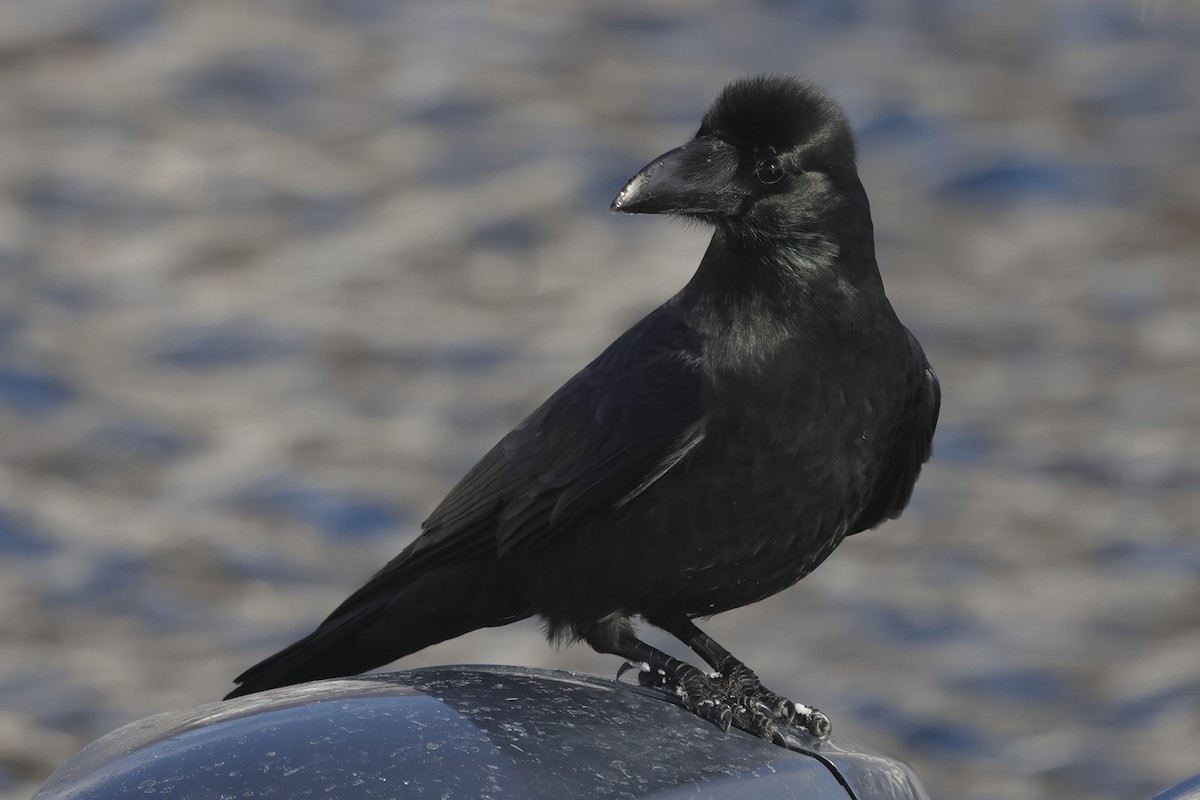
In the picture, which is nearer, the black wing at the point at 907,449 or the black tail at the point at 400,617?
the black wing at the point at 907,449

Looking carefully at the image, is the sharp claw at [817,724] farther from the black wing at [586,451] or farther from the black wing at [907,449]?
Result: the black wing at [907,449]

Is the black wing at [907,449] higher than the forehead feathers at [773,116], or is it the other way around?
the forehead feathers at [773,116]

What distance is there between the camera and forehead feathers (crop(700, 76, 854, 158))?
12.2 ft

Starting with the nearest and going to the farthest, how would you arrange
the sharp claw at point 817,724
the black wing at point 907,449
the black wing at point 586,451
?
the sharp claw at point 817,724
the black wing at point 586,451
the black wing at point 907,449

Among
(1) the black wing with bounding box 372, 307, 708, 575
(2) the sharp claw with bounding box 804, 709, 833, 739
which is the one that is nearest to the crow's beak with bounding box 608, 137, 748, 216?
(1) the black wing with bounding box 372, 307, 708, 575

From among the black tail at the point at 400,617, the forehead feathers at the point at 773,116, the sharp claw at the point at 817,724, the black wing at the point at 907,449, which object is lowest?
the sharp claw at the point at 817,724

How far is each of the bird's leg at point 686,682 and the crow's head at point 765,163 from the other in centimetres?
87

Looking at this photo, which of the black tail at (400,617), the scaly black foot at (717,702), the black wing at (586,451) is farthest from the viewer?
the black tail at (400,617)

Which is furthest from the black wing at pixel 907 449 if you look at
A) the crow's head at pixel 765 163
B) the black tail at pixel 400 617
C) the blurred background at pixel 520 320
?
the blurred background at pixel 520 320

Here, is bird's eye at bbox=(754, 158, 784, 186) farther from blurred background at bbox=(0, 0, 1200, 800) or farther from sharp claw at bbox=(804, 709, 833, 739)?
blurred background at bbox=(0, 0, 1200, 800)

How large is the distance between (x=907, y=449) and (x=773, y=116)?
2.56 ft

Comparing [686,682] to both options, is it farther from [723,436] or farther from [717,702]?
[723,436]

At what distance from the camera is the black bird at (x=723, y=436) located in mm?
3570

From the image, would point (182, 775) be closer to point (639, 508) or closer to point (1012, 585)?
point (639, 508)
